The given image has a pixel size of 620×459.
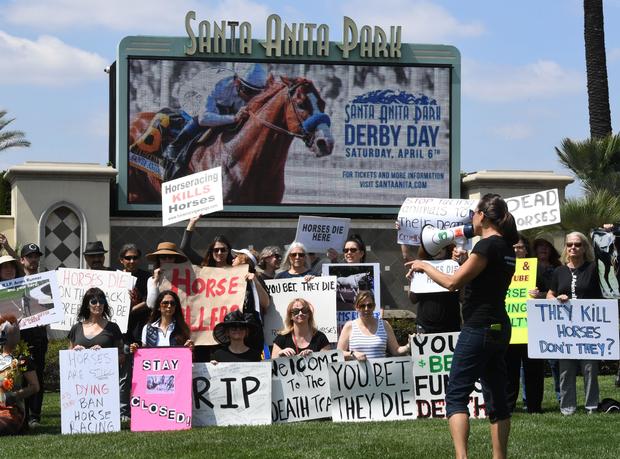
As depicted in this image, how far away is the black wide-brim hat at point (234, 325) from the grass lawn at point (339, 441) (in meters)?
1.03

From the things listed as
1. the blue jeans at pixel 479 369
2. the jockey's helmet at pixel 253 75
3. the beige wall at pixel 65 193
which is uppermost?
the jockey's helmet at pixel 253 75

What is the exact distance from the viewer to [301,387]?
11.9m

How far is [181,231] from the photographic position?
2225 centimetres

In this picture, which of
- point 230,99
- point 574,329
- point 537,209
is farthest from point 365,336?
point 230,99

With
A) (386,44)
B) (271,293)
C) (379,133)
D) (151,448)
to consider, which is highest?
(386,44)

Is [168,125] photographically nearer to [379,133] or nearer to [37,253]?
[379,133]

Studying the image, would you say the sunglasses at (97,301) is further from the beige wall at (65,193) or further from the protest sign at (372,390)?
the beige wall at (65,193)

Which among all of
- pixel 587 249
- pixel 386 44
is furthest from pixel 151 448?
pixel 386 44

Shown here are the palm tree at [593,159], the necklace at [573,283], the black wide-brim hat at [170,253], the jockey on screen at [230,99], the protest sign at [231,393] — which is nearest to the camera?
the protest sign at [231,393]

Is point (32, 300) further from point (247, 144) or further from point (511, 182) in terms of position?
point (511, 182)

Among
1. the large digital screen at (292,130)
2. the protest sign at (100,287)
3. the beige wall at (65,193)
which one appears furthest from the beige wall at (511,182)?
the protest sign at (100,287)

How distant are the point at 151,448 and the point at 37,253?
3642mm

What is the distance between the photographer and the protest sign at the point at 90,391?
37.4 ft

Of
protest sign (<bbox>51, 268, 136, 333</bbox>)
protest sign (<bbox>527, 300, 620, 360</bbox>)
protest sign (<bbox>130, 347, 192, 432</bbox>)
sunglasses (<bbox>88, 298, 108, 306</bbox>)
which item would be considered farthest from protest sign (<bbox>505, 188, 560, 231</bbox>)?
sunglasses (<bbox>88, 298, 108, 306</bbox>)
